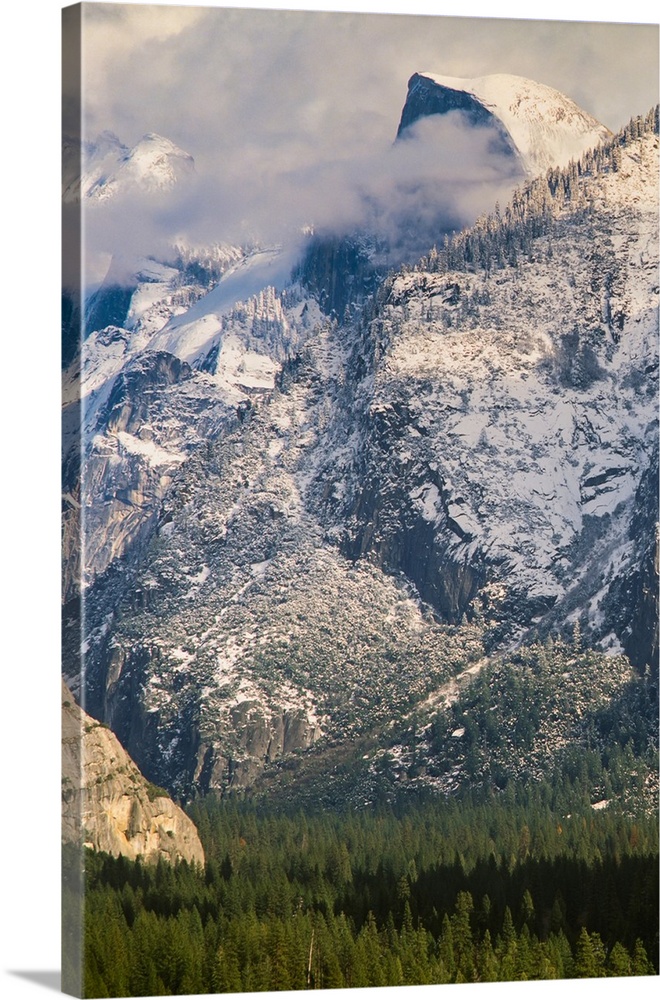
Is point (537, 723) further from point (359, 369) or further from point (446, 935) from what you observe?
point (359, 369)

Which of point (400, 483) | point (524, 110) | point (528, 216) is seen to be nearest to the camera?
point (524, 110)

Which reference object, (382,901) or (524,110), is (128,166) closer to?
(524,110)

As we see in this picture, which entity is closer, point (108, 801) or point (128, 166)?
point (108, 801)

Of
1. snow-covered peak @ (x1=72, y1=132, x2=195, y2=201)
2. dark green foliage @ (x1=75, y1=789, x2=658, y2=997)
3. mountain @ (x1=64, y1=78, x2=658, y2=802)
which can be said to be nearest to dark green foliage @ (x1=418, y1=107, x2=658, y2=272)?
mountain @ (x1=64, y1=78, x2=658, y2=802)

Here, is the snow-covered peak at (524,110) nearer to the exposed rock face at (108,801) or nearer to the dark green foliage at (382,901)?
the dark green foliage at (382,901)

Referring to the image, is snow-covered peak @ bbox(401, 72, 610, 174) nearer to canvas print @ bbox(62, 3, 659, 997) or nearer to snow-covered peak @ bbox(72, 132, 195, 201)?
canvas print @ bbox(62, 3, 659, 997)

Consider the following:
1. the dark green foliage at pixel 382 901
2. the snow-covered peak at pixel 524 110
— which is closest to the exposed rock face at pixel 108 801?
the dark green foliage at pixel 382 901

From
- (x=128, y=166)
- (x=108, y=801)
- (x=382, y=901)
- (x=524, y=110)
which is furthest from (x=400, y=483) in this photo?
(x=108, y=801)
